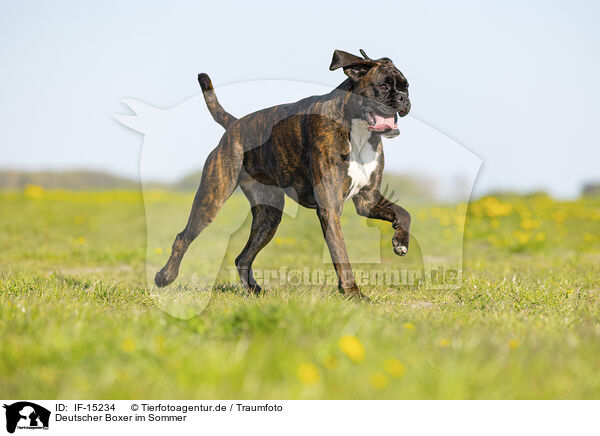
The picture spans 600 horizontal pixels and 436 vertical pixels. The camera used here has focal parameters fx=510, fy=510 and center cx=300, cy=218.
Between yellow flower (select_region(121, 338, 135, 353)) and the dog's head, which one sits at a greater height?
the dog's head

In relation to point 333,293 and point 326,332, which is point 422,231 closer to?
point 333,293

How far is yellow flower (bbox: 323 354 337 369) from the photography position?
7.64 feet

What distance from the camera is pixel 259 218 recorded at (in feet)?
16.1

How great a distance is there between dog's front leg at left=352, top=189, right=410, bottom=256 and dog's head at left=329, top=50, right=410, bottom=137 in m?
0.63

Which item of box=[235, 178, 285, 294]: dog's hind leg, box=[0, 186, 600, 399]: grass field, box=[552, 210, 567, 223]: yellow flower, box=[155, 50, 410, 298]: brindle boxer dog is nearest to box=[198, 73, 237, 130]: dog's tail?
box=[155, 50, 410, 298]: brindle boxer dog

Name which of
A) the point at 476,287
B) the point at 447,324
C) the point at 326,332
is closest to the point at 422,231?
the point at 476,287

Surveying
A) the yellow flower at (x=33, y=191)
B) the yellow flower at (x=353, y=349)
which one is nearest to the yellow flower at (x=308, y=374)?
the yellow flower at (x=353, y=349)

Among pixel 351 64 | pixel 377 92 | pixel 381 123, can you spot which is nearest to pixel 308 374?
pixel 381 123

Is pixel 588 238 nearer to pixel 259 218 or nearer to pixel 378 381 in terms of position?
pixel 259 218

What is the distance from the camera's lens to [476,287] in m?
4.77

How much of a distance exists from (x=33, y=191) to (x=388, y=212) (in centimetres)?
1757

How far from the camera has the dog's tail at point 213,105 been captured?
15.2 feet
